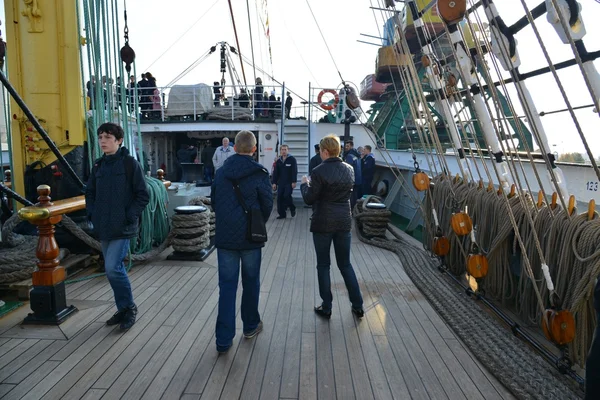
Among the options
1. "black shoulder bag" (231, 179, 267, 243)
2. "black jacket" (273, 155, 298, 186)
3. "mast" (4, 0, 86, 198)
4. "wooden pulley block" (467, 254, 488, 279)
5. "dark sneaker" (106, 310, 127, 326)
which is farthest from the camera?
"black jacket" (273, 155, 298, 186)

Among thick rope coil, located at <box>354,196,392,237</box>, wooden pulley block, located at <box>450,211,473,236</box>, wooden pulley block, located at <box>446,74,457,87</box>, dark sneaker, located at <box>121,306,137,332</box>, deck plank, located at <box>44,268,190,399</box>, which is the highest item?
wooden pulley block, located at <box>446,74,457,87</box>

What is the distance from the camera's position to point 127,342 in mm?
2953

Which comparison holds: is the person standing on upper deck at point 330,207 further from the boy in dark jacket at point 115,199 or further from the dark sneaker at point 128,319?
the dark sneaker at point 128,319

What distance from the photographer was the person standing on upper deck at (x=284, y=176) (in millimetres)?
8125

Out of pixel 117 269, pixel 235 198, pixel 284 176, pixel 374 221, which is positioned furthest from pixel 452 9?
pixel 284 176

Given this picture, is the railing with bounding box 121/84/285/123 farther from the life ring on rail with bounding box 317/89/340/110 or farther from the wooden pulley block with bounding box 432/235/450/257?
the wooden pulley block with bounding box 432/235/450/257

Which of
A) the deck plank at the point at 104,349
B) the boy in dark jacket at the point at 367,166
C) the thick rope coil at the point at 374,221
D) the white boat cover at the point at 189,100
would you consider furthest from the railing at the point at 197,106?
the deck plank at the point at 104,349

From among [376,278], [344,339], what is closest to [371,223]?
[376,278]

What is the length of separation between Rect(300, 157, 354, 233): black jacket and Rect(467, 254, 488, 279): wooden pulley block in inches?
43.6

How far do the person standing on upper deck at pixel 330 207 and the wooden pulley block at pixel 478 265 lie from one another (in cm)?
98

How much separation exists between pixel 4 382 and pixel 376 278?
10.8 ft

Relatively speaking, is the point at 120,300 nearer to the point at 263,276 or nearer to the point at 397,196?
the point at 263,276

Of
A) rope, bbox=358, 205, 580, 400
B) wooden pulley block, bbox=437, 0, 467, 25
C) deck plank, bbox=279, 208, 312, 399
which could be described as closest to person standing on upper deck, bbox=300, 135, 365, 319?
deck plank, bbox=279, 208, 312, 399

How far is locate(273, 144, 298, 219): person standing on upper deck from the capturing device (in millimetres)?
8125
